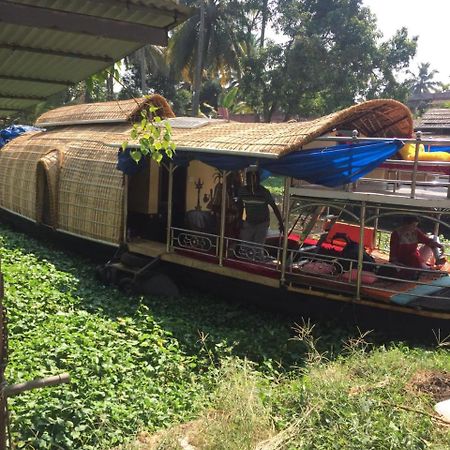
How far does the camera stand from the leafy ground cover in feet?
11.4

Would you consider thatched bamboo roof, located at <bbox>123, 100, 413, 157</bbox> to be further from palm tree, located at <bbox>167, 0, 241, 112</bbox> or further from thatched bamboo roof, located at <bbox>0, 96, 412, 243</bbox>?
palm tree, located at <bbox>167, 0, 241, 112</bbox>

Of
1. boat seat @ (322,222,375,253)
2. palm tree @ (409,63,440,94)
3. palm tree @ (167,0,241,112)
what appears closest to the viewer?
boat seat @ (322,222,375,253)

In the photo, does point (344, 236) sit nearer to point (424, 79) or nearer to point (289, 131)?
point (289, 131)

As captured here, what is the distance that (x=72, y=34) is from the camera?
9.14ft

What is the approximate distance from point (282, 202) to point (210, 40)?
17819mm

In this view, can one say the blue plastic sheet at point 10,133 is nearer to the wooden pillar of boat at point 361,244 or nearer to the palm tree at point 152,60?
the palm tree at point 152,60

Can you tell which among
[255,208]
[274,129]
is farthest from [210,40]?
[255,208]

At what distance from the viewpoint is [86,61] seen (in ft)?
11.0

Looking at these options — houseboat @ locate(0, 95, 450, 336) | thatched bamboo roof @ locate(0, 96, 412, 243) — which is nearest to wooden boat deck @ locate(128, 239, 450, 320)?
houseboat @ locate(0, 95, 450, 336)

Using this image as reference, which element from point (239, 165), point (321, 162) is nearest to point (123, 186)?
point (239, 165)

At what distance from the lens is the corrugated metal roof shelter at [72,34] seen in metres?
2.34

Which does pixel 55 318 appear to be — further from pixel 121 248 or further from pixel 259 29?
pixel 259 29

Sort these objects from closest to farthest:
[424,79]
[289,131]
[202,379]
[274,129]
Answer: [202,379] < [289,131] < [274,129] < [424,79]

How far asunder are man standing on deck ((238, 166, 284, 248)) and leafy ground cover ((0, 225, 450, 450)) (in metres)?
1.06
